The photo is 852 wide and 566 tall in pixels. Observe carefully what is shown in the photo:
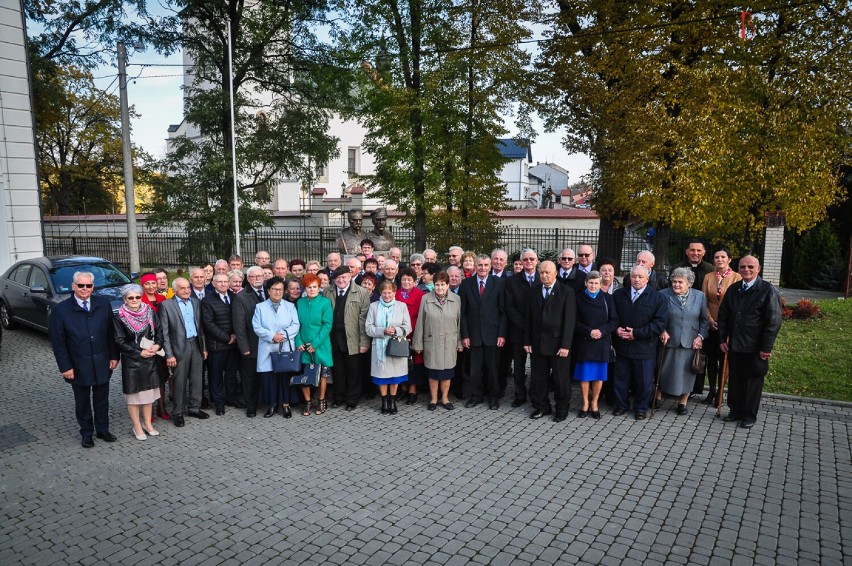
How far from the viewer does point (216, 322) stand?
743 cm

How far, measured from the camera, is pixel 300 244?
93.2 ft

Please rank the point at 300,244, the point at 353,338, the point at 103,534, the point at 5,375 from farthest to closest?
the point at 300,244 < the point at 5,375 < the point at 353,338 < the point at 103,534

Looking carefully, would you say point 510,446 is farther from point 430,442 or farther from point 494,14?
point 494,14

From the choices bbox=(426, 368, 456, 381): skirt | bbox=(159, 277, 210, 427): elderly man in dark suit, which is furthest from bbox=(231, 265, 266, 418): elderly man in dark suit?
bbox=(426, 368, 456, 381): skirt

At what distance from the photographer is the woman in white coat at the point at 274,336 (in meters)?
7.36

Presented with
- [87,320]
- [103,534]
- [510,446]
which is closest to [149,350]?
[87,320]

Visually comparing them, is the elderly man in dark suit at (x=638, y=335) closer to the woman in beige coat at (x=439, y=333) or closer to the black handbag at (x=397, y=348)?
the woman in beige coat at (x=439, y=333)

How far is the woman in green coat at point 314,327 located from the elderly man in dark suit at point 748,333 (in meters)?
4.96

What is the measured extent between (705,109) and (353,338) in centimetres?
1152

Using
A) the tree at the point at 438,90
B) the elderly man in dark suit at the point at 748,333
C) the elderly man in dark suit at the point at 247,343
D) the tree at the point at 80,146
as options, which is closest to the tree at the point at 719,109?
the tree at the point at 438,90

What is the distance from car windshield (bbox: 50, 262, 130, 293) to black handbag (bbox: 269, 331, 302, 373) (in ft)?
21.3

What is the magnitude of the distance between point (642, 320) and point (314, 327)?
162 inches

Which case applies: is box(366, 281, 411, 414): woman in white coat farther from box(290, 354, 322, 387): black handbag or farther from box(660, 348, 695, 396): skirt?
box(660, 348, 695, 396): skirt

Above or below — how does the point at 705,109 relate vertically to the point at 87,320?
above
